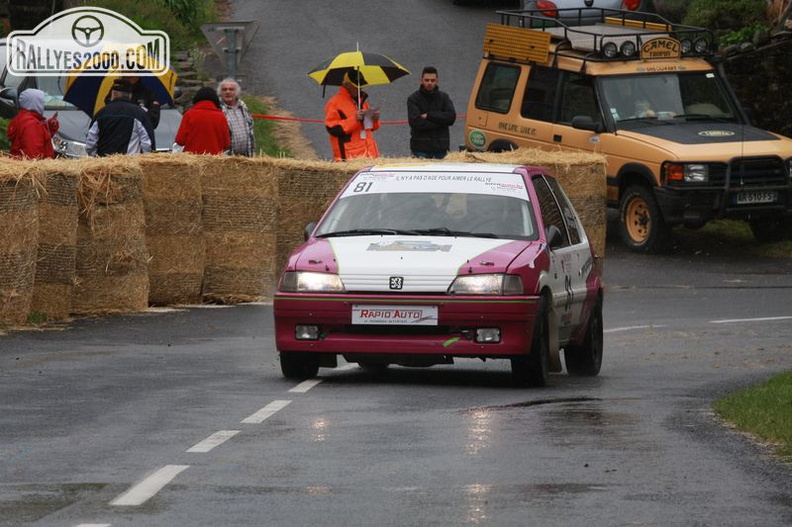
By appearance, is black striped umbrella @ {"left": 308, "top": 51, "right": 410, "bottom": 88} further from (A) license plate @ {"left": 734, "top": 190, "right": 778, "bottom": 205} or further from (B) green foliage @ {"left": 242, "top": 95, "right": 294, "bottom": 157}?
(B) green foliage @ {"left": 242, "top": 95, "right": 294, "bottom": 157}

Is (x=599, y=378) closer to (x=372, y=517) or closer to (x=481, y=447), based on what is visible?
(x=481, y=447)

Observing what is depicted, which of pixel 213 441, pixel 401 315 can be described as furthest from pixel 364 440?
pixel 401 315

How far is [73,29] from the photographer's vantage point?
105 feet

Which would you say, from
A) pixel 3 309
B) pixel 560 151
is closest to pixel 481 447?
pixel 3 309

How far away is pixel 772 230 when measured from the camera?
2744cm

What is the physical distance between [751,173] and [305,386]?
42.7 feet

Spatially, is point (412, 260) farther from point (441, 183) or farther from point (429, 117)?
point (429, 117)

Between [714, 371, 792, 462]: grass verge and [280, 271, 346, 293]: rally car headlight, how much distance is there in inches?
102

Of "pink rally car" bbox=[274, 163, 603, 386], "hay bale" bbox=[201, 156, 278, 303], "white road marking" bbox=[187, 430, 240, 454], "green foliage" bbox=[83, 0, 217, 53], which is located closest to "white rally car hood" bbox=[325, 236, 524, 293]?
"pink rally car" bbox=[274, 163, 603, 386]

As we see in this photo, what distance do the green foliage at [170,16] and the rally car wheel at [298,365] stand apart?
2576cm

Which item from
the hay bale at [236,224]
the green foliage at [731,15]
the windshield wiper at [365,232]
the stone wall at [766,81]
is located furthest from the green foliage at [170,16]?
the windshield wiper at [365,232]

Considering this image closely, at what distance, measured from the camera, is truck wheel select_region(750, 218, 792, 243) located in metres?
27.4

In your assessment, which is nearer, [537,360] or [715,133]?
[537,360]

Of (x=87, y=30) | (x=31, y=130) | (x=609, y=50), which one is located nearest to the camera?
(x=31, y=130)
